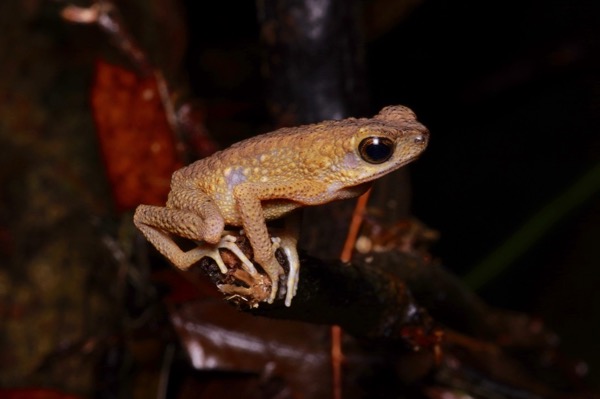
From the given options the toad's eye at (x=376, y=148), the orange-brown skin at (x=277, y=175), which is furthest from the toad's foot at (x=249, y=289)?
the toad's eye at (x=376, y=148)

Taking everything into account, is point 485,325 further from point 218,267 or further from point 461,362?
point 218,267

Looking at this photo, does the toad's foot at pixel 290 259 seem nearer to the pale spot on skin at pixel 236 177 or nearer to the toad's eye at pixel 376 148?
the pale spot on skin at pixel 236 177

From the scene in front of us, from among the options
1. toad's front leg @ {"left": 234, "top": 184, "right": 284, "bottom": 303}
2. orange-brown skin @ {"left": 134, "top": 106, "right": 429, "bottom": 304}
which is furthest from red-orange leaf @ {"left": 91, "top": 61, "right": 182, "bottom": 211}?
toad's front leg @ {"left": 234, "top": 184, "right": 284, "bottom": 303}

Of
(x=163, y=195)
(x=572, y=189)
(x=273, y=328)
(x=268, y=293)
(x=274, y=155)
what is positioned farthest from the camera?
(x=572, y=189)

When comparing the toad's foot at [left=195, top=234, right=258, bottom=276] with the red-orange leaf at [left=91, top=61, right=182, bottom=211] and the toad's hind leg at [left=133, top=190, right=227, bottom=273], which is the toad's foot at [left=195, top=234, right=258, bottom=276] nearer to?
the toad's hind leg at [left=133, top=190, right=227, bottom=273]

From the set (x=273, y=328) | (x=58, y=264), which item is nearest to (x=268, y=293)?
(x=273, y=328)

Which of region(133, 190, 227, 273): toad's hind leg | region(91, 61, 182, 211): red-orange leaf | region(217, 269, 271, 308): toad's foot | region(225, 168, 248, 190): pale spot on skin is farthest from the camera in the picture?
region(91, 61, 182, 211): red-orange leaf

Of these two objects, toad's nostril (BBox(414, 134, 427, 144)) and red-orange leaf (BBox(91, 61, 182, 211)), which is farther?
red-orange leaf (BBox(91, 61, 182, 211))
